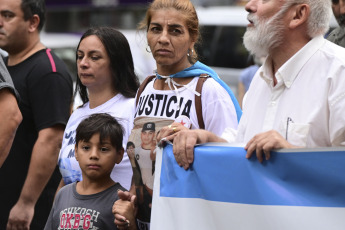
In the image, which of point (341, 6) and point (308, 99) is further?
point (341, 6)

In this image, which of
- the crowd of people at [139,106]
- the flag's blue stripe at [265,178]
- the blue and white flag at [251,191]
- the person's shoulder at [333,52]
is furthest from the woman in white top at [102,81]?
the person's shoulder at [333,52]

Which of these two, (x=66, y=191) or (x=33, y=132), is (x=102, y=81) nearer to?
(x=66, y=191)

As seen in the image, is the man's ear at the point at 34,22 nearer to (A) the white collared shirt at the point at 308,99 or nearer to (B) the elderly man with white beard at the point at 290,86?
(B) the elderly man with white beard at the point at 290,86

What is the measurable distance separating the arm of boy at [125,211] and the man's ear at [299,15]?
1.26 metres

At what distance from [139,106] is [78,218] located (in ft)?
2.27

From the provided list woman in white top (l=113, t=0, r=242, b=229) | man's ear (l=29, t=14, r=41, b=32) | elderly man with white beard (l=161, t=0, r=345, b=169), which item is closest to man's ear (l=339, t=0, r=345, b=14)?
woman in white top (l=113, t=0, r=242, b=229)

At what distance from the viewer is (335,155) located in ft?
10.4

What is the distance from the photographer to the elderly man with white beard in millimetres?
3357

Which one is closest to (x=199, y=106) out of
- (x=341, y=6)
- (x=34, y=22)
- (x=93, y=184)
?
(x=93, y=184)

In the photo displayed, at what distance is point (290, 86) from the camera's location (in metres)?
3.53

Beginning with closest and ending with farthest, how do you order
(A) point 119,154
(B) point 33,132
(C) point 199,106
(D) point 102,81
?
(C) point 199,106 → (A) point 119,154 → (D) point 102,81 → (B) point 33,132

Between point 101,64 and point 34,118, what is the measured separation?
938 millimetres

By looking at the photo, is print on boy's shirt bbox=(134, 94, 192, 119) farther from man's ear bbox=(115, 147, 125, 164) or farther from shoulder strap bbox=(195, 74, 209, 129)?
man's ear bbox=(115, 147, 125, 164)

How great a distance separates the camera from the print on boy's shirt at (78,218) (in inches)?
170
